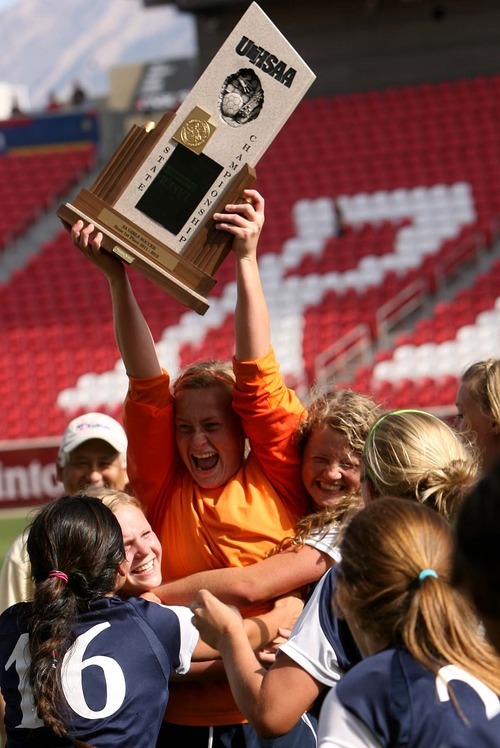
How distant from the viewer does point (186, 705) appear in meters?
2.84

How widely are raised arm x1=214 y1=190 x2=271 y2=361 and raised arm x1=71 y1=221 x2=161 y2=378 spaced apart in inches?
10.9

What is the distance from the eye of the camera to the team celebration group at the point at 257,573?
188 centimetres

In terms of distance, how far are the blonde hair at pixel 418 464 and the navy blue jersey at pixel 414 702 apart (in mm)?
574

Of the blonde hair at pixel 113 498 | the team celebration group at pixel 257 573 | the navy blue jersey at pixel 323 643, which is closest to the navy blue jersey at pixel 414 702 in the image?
the team celebration group at pixel 257 573

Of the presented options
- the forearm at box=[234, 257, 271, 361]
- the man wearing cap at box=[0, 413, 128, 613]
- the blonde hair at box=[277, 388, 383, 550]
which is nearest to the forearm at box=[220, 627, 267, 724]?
the blonde hair at box=[277, 388, 383, 550]

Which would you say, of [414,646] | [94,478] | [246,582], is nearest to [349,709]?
[414,646]

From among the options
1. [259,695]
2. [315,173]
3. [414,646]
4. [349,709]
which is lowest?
[259,695]

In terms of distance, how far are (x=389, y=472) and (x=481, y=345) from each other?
37.3 ft

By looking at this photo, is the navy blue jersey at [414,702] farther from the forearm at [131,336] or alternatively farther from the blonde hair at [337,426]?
the forearm at [131,336]

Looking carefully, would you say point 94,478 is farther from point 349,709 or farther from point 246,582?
point 349,709

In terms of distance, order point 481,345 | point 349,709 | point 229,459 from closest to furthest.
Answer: point 349,709 → point 229,459 → point 481,345

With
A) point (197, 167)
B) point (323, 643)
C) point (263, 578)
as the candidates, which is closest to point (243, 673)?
point (323, 643)

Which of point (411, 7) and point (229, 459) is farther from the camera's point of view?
point (411, 7)

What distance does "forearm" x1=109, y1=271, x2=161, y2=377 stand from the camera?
10.0 feet
